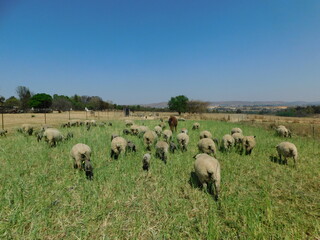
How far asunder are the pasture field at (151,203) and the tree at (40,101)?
6272 cm

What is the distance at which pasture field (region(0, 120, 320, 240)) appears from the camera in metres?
3.50

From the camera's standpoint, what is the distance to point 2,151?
8484 millimetres

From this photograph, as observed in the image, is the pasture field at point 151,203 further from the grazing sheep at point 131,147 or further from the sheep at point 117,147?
the grazing sheep at point 131,147

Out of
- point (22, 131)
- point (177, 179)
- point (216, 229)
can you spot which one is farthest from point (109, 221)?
point (22, 131)

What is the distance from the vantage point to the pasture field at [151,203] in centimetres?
350

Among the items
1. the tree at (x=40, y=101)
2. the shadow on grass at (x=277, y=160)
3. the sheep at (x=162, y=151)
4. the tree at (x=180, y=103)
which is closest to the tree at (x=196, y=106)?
the tree at (x=180, y=103)

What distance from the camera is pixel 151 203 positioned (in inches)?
176

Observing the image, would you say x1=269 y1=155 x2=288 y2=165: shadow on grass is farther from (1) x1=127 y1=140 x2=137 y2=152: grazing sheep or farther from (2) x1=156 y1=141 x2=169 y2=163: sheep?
(1) x1=127 y1=140 x2=137 y2=152: grazing sheep

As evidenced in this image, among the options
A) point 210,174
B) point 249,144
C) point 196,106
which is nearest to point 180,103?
point 196,106

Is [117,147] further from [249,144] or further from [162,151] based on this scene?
[249,144]

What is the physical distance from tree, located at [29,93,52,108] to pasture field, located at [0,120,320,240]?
6272 centimetres

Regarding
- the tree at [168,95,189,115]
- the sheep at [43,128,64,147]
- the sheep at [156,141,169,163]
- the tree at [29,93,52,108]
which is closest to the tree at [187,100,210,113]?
the tree at [168,95,189,115]

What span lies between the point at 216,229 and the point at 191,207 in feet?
3.23

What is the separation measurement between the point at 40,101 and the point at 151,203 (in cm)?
6897
